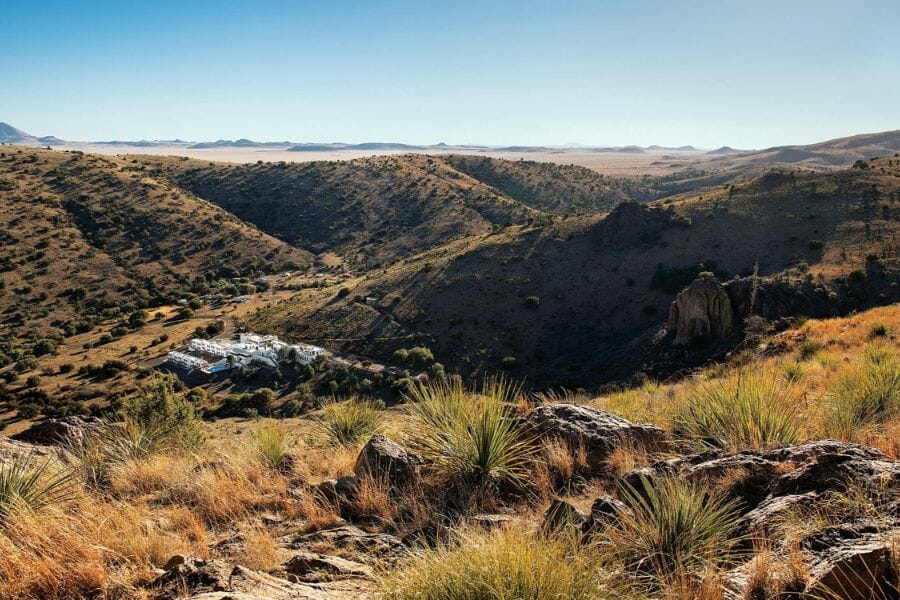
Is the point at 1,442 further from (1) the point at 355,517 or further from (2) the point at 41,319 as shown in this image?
(2) the point at 41,319

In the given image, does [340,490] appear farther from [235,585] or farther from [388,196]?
[388,196]

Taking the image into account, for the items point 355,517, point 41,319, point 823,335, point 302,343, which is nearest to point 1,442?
point 355,517

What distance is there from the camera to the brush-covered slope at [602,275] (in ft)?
131

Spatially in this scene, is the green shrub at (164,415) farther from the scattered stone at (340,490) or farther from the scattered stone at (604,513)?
the scattered stone at (604,513)

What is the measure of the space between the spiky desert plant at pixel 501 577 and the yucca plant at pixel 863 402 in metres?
4.50

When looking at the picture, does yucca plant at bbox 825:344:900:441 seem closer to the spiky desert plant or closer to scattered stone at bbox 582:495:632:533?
scattered stone at bbox 582:495:632:533

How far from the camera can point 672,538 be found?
11.2ft

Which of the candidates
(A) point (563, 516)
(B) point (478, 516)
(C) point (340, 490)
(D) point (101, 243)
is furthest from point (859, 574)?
(D) point (101, 243)

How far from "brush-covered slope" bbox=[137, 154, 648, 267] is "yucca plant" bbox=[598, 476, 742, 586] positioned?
259 ft

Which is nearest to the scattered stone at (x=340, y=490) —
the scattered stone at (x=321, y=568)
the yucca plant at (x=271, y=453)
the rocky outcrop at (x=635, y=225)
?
the scattered stone at (x=321, y=568)

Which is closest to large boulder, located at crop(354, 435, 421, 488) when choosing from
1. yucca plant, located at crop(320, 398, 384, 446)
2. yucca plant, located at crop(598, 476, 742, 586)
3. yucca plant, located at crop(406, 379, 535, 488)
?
yucca plant, located at crop(406, 379, 535, 488)

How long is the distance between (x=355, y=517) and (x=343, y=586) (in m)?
1.53

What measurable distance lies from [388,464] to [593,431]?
2.43m

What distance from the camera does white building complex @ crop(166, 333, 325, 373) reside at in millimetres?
45812
